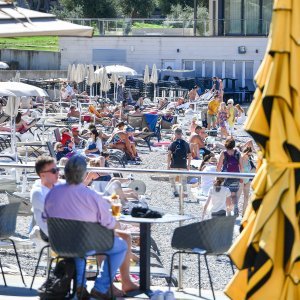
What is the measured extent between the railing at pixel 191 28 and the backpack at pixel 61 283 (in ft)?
159

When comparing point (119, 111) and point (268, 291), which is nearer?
point (268, 291)

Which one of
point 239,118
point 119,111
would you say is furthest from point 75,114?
point 239,118

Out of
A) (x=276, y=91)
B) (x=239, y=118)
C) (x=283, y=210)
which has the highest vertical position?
(x=276, y=91)

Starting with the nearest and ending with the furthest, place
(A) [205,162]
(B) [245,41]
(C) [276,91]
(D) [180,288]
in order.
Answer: (C) [276,91]
(D) [180,288]
(A) [205,162]
(B) [245,41]

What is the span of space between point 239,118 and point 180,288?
30938 millimetres

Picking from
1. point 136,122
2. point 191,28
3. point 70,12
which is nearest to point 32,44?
point 70,12

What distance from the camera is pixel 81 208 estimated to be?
808 cm

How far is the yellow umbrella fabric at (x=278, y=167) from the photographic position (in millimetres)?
6473

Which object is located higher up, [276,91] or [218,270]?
[276,91]

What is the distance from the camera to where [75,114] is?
121 feet

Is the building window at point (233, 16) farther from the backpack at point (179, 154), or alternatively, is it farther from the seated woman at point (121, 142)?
the backpack at point (179, 154)

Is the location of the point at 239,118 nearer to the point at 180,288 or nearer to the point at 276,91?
the point at 180,288

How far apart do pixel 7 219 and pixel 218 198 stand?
277 centimetres

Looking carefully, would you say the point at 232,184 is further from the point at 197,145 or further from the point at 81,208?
the point at 197,145
